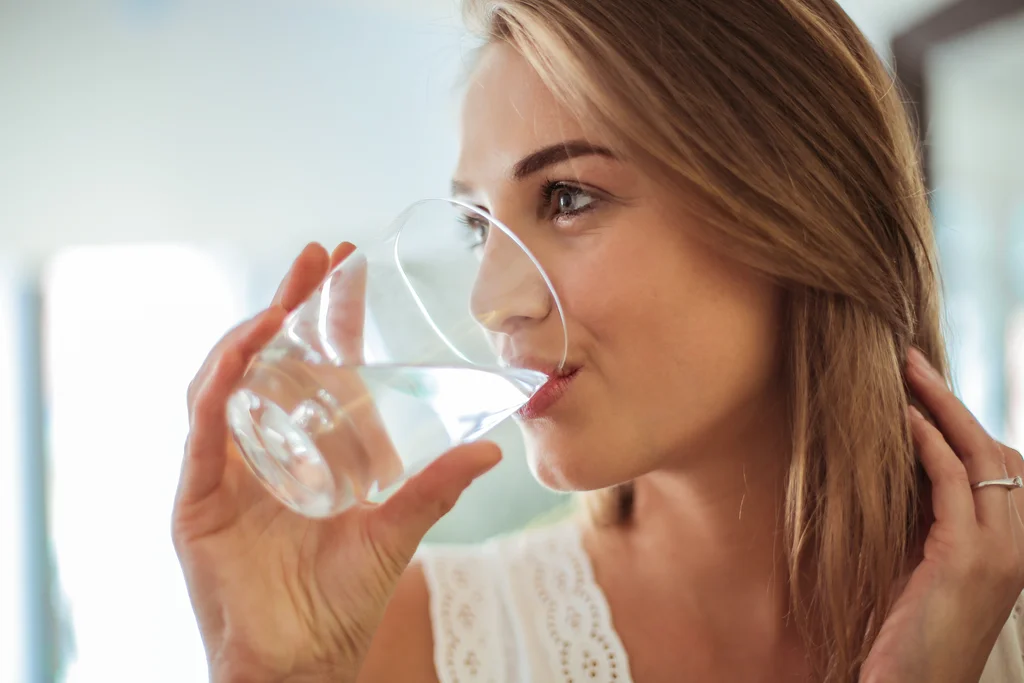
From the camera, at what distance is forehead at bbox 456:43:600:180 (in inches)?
34.9

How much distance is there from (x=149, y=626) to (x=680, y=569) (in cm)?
168

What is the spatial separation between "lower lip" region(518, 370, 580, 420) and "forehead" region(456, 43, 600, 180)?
0.24m

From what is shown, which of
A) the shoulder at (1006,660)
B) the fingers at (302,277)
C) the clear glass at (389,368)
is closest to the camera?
the clear glass at (389,368)

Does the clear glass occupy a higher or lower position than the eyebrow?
lower

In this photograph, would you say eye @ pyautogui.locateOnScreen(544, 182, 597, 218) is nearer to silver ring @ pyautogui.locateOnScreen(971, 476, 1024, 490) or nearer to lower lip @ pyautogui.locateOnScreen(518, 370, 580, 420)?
lower lip @ pyautogui.locateOnScreen(518, 370, 580, 420)

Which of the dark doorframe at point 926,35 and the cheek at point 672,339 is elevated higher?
the dark doorframe at point 926,35

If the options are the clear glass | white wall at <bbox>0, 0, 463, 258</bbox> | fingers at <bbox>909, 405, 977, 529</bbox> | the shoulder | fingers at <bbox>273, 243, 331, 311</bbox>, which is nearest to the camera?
the clear glass

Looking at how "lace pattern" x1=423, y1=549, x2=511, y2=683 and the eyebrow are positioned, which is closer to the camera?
the eyebrow

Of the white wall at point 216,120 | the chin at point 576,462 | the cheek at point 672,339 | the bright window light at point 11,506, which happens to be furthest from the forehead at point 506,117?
the bright window light at point 11,506

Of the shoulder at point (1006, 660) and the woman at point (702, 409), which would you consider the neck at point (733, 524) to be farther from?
the shoulder at point (1006, 660)

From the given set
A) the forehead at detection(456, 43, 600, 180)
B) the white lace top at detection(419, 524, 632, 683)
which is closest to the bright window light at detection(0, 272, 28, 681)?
the white lace top at detection(419, 524, 632, 683)

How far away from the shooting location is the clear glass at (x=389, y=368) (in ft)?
1.94

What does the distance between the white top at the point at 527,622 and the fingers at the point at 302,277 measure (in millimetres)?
468

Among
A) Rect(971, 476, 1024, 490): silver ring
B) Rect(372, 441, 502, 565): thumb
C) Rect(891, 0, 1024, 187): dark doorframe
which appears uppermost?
Rect(891, 0, 1024, 187): dark doorframe
